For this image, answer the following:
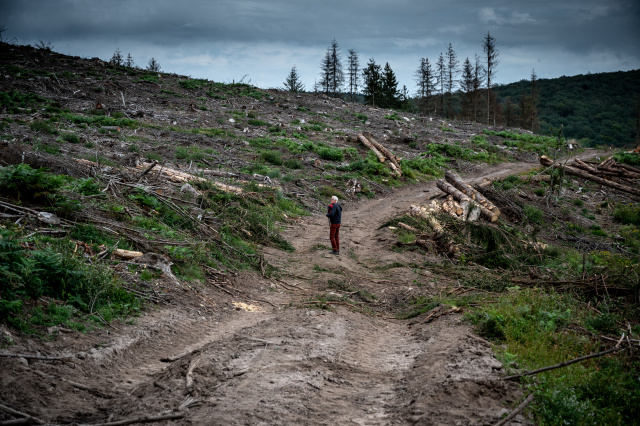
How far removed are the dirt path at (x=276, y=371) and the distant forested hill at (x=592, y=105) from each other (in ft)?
237

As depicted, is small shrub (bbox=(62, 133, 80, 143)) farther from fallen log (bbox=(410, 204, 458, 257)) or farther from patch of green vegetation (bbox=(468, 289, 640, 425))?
patch of green vegetation (bbox=(468, 289, 640, 425))

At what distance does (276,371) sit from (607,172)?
28671 millimetres

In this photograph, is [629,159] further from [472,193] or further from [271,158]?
[271,158]

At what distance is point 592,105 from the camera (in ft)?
285

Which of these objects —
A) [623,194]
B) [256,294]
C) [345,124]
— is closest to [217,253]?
[256,294]

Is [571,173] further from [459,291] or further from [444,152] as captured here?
[459,291]

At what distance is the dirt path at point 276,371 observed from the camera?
375cm

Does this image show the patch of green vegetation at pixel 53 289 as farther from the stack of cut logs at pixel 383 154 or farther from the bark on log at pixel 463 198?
the stack of cut logs at pixel 383 154

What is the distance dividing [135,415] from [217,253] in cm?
556

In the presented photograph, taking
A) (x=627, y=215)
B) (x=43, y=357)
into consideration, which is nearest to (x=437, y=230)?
(x=43, y=357)

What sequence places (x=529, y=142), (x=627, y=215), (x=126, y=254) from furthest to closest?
(x=529, y=142) → (x=627, y=215) → (x=126, y=254)

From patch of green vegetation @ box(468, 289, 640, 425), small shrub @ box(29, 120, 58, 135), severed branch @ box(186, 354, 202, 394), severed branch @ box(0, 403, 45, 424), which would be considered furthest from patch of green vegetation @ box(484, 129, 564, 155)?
severed branch @ box(0, 403, 45, 424)

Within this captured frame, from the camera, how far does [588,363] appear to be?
176 inches

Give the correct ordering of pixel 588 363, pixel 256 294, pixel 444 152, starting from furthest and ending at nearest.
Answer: pixel 444 152 < pixel 256 294 < pixel 588 363
